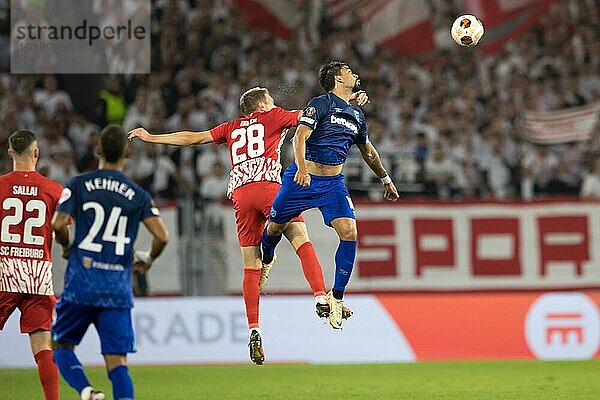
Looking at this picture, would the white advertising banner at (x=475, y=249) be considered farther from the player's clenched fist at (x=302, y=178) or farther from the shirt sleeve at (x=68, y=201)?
the shirt sleeve at (x=68, y=201)

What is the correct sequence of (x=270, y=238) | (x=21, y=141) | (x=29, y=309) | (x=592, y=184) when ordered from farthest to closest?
(x=592, y=184) < (x=270, y=238) < (x=29, y=309) < (x=21, y=141)

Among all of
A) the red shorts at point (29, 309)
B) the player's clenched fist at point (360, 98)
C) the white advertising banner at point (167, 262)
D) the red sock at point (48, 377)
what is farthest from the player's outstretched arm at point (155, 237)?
the white advertising banner at point (167, 262)

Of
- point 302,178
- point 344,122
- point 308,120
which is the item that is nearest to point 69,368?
point 302,178

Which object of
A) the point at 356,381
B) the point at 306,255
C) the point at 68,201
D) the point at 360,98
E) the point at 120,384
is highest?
the point at 360,98

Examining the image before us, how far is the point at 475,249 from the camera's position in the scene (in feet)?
46.7

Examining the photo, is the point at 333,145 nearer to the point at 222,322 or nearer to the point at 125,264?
the point at 125,264

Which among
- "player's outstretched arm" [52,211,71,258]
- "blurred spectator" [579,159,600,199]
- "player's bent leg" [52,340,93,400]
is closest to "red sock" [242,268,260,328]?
"player's bent leg" [52,340,93,400]

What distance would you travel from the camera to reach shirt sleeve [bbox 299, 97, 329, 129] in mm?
9742

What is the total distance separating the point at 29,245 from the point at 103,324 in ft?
5.46

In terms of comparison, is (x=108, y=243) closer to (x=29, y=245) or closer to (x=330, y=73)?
(x=29, y=245)

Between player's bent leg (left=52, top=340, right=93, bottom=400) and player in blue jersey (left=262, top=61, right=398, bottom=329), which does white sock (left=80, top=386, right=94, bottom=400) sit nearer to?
player's bent leg (left=52, top=340, right=93, bottom=400)

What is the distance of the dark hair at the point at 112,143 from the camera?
7301 millimetres

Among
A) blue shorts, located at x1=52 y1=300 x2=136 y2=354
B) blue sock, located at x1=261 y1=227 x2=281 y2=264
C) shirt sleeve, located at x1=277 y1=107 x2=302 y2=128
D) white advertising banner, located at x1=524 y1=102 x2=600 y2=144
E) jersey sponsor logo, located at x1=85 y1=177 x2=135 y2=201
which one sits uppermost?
white advertising banner, located at x1=524 y1=102 x2=600 y2=144

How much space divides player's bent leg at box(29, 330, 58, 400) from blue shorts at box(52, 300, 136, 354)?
1170mm
